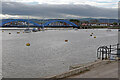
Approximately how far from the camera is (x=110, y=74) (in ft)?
29.4

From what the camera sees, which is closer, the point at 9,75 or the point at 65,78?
the point at 65,78

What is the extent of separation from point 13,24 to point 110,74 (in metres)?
188

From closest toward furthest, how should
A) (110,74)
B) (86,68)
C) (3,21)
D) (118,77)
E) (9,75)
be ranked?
(118,77) < (110,74) < (86,68) < (9,75) < (3,21)

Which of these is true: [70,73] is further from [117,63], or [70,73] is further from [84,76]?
[117,63]

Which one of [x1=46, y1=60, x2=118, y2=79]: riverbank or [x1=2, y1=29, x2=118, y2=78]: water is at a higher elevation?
[x1=46, y1=60, x2=118, y2=79]: riverbank

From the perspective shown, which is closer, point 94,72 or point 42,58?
point 94,72

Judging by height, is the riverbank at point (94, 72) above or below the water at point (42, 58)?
above

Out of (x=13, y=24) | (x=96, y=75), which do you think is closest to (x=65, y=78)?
(x=96, y=75)

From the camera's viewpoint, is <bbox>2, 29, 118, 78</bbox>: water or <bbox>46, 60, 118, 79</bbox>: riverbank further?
<bbox>2, 29, 118, 78</bbox>: water

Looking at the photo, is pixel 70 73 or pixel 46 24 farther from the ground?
pixel 46 24

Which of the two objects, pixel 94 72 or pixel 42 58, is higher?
pixel 94 72

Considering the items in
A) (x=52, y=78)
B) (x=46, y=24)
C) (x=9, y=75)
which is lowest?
(x=9, y=75)

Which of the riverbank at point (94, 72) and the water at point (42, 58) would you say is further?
the water at point (42, 58)

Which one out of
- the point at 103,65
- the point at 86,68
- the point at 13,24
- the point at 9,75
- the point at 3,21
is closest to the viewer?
the point at 86,68
